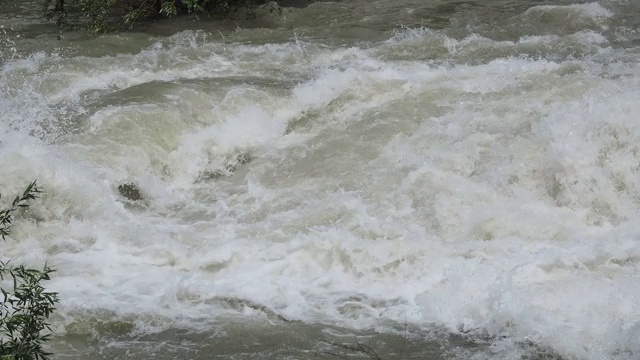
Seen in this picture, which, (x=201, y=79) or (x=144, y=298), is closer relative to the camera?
(x=144, y=298)

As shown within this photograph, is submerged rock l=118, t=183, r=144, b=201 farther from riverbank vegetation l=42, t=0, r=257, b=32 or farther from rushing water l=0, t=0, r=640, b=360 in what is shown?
riverbank vegetation l=42, t=0, r=257, b=32

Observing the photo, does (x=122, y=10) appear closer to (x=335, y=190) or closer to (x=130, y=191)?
(x=130, y=191)

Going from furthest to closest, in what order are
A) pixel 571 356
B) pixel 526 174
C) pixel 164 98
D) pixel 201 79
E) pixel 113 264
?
pixel 201 79 < pixel 164 98 < pixel 526 174 < pixel 113 264 < pixel 571 356

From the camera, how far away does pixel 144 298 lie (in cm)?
565

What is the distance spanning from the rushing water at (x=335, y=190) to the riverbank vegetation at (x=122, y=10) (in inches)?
22.6

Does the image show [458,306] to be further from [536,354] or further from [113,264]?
[113,264]

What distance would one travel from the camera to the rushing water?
5.27 meters

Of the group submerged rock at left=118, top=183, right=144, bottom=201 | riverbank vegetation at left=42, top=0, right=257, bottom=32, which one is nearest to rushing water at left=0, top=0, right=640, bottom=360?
submerged rock at left=118, top=183, right=144, bottom=201

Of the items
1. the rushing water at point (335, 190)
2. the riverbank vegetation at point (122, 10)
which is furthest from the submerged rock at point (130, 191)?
the riverbank vegetation at point (122, 10)

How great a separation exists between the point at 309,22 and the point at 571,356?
7.67 meters

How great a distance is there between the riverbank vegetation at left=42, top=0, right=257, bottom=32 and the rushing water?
1.88 ft

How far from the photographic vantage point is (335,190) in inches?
279

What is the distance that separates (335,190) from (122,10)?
6.52 metres

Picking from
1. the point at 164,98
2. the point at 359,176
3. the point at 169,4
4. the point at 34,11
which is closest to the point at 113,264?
the point at 359,176
